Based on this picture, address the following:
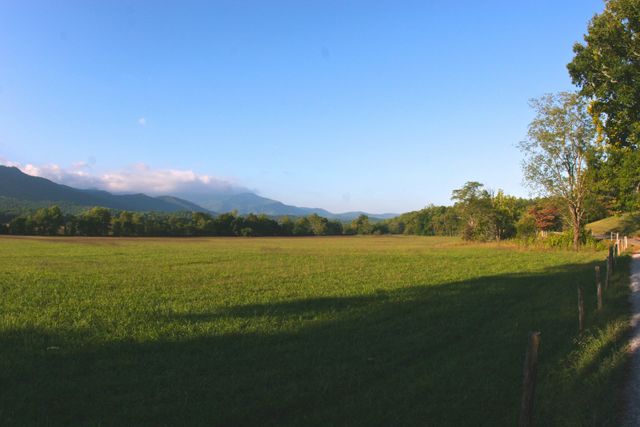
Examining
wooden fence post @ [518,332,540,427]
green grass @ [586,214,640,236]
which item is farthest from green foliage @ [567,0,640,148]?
green grass @ [586,214,640,236]

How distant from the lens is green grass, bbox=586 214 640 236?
6844 cm

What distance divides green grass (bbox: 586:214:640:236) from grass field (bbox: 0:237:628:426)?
6516cm

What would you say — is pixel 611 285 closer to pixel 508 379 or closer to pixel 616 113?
pixel 616 113

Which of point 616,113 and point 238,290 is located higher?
point 616,113

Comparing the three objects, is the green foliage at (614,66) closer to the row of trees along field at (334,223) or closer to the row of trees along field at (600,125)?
the row of trees along field at (600,125)

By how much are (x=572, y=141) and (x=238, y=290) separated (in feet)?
133

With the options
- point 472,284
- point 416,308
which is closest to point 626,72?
point 472,284

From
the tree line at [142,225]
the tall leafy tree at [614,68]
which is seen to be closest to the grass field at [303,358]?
the tall leafy tree at [614,68]

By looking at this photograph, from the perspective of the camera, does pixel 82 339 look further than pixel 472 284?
No

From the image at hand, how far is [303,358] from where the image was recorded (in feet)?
28.2

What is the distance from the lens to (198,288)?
1880 cm

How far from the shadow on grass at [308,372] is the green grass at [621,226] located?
223 feet

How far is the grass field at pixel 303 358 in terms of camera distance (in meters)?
6.07

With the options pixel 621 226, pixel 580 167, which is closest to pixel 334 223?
pixel 621 226
